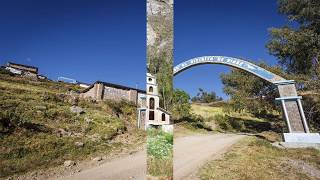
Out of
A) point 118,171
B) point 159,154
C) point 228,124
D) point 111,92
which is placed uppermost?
point 111,92

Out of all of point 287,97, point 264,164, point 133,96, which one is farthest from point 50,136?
point 133,96

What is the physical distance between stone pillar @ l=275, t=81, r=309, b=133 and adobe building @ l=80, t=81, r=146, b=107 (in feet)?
60.5

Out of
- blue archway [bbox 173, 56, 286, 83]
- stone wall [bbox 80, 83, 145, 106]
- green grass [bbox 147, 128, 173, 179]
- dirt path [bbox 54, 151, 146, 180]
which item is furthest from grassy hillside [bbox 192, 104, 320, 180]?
stone wall [bbox 80, 83, 145, 106]

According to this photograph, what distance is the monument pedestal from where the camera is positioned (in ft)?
46.5

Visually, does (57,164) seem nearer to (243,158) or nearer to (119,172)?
(119,172)

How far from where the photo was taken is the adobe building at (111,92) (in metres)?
31.8

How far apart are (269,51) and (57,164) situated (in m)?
24.9

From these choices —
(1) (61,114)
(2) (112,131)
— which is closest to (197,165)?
(2) (112,131)

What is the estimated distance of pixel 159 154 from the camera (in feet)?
7.03

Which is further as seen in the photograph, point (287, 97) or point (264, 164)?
point (287, 97)

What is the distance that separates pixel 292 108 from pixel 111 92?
22230 millimetres

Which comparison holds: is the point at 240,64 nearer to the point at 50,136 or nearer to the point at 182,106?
the point at 50,136

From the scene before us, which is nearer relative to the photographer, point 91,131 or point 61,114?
point 91,131

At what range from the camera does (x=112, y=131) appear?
18.7m
